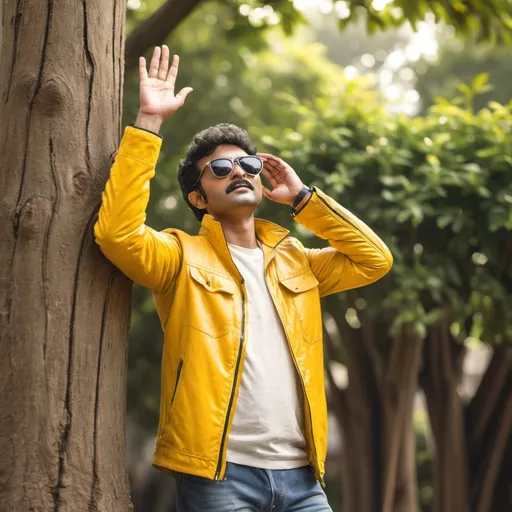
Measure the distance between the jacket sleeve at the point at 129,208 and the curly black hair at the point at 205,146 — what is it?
0.51 metres

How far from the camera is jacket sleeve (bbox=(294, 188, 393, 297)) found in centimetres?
339

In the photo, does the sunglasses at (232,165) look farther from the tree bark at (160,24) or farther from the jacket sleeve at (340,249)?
the tree bark at (160,24)

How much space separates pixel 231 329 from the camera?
9.68ft

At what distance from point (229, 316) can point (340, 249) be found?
28.0 inches

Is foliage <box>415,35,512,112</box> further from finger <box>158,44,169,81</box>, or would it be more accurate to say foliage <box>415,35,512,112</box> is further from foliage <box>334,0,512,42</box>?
finger <box>158,44,169,81</box>

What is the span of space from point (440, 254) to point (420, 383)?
2.21m

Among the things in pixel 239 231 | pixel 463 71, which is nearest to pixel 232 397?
pixel 239 231

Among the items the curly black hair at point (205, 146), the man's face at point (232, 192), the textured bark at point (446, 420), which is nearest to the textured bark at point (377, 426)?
the textured bark at point (446, 420)

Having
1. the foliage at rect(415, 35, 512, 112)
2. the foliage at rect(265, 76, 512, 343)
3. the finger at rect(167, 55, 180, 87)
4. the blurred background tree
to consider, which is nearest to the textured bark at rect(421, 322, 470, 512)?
the blurred background tree

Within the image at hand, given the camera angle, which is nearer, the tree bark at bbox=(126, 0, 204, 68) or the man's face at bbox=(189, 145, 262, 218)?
the man's face at bbox=(189, 145, 262, 218)

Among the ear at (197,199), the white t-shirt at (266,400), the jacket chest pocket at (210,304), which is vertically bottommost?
the white t-shirt at (266,400)

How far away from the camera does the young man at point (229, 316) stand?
110 inches

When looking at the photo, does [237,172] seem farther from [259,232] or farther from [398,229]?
[398,229]

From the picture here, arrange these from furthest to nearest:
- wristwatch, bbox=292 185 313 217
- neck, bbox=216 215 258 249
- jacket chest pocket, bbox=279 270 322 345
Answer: wristwatch, bbox=292 185 313 217
neck, bbox=216 215 258 249
jacket chest pocket, bbox=279 270 322 345
